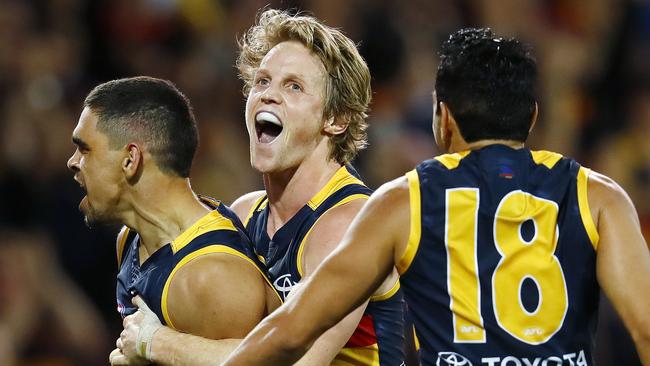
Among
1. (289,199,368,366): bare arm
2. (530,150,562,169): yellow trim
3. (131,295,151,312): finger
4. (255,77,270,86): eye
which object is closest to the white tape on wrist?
(131,295,151,312): finger

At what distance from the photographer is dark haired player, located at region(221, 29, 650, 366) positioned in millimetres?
3482

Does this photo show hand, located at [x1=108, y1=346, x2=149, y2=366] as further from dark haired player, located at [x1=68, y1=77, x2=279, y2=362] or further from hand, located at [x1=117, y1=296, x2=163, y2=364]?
dark haired player, located at [x1=68, y1=77, x2=279, y2=362]

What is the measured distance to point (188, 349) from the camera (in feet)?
13.1

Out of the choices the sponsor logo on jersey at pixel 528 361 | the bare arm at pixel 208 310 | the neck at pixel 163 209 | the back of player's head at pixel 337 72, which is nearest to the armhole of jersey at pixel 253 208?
the back of player's head at pixel 337 72

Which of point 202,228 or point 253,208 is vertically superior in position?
point 202,228

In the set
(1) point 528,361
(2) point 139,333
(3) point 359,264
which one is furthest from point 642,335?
(2) point 139,333

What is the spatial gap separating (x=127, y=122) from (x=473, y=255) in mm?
1572

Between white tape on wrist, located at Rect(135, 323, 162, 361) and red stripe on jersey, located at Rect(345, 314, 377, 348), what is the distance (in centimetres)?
82

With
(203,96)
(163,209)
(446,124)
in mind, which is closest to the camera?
(446,124)

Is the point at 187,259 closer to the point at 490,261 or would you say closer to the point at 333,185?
the point at 333,185

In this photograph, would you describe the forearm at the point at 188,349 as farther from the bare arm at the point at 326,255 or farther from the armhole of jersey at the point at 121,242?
the armhole of jersey at the point at 121,242

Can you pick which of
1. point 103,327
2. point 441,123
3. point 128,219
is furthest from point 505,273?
point 103,327

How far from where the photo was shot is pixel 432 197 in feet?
11.6

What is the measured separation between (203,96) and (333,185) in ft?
16.7
